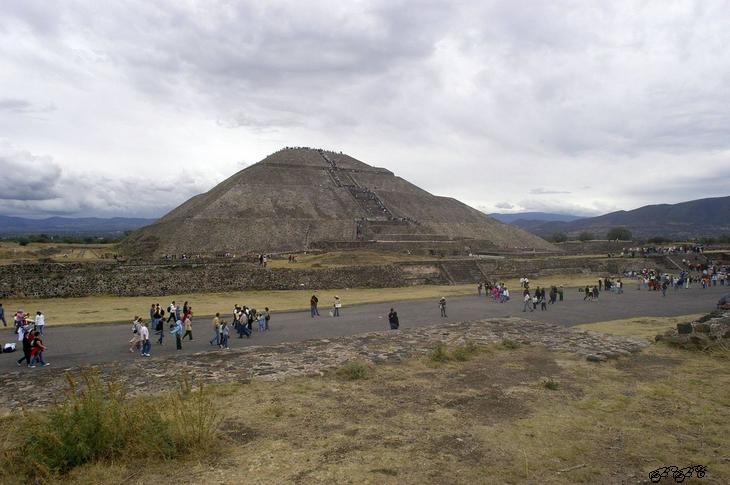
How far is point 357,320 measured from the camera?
19531 mm

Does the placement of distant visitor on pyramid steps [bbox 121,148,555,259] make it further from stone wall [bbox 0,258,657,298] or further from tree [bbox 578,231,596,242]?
tree [bbox 578,231,596,242]

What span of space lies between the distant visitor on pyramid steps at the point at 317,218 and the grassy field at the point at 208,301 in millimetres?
11130

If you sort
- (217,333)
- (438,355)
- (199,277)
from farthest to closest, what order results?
(199,277)
(217,333)
(438,355)

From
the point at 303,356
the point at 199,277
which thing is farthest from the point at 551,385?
the point at 199,277

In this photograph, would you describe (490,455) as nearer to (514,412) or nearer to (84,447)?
(514,412)

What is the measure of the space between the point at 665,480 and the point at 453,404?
348 centimetres

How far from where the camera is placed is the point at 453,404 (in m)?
8.55

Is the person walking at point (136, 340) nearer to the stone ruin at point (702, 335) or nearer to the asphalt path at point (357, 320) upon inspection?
the asphalt path at point (357, 320)

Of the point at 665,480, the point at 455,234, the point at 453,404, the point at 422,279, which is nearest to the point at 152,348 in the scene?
the point at 453,404

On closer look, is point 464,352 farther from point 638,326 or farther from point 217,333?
point 638,326

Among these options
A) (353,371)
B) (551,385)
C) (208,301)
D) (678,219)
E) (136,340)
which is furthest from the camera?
(678,219)

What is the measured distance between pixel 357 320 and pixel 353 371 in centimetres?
919

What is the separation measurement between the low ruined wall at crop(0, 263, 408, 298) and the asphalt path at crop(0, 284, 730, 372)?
4.35 meters

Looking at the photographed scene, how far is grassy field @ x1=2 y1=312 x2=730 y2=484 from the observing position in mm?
5902
